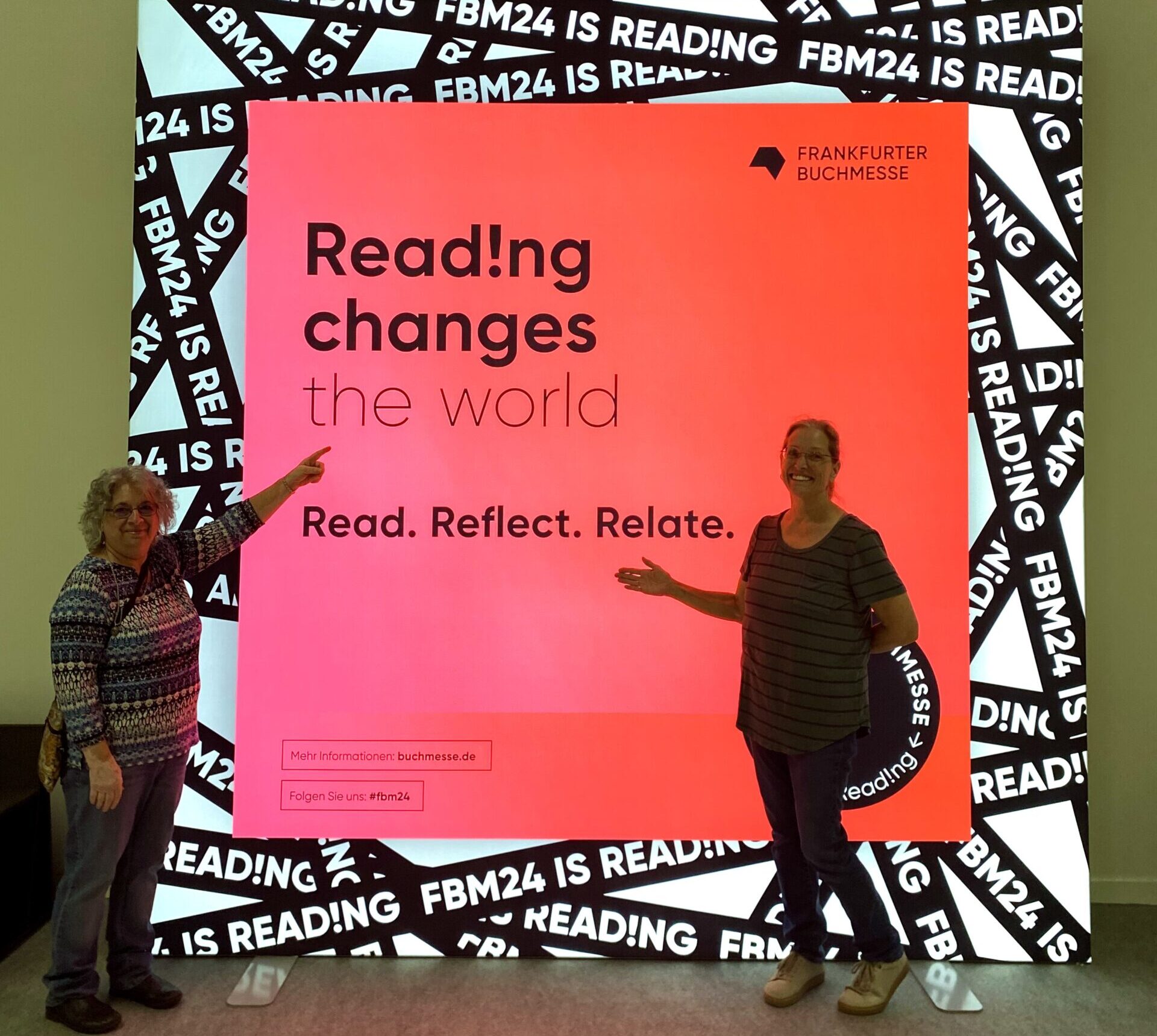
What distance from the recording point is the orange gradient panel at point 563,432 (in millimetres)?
2963

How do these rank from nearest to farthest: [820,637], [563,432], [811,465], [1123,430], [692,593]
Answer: [820,637] < [811,465] < [692,593] < [563,432] < [1123,430]

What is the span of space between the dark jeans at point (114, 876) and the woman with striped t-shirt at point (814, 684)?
5.25ft

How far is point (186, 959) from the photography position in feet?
9.86

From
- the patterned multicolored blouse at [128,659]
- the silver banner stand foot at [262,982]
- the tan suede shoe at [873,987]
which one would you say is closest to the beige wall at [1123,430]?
the tan suede shoe at [873,987]

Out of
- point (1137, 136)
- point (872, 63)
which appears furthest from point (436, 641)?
point (1137, 136)

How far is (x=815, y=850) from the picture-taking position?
2.67 meters

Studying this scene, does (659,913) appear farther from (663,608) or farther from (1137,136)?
(1137,136)

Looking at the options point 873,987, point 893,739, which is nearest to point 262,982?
point 873,987

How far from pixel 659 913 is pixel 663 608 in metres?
0.96

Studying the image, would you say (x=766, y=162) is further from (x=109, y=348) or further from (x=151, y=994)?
(x=151, y=994)

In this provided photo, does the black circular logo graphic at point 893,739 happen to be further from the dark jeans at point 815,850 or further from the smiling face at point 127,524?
the smiling face at point 127,524

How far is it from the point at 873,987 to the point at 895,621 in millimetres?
1052

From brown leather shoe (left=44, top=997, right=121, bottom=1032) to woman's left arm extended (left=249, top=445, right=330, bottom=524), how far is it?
1.36 meters

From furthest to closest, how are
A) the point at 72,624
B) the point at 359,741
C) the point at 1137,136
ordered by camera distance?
the point at 1137,136 → the point at 359,741 → the point at 72,624
